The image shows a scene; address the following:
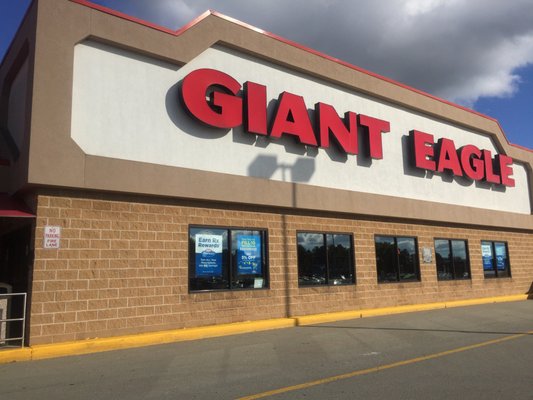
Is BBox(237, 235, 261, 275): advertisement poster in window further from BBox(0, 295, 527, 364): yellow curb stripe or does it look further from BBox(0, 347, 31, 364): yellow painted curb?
BBox(0, 347, 31, 364): yellow painted curb

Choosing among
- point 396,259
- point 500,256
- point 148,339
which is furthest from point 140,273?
point 500,256

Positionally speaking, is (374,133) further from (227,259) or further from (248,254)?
(227,259)

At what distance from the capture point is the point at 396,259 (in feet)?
56.0

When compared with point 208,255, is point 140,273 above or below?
below

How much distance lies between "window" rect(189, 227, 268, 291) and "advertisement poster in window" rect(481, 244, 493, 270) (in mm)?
11942

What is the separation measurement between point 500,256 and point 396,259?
7709 mm

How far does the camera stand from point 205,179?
12320 mm

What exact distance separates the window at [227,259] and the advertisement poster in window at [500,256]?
13.2m

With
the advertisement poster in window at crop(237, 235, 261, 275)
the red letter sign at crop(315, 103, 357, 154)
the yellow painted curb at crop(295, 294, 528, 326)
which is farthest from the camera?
the red letter sign at crop(315, 103, 357, 154)

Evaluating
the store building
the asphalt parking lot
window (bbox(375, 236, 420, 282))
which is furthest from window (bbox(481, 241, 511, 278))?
the asphalt parking lot

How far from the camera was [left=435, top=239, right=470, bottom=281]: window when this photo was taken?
741 inches

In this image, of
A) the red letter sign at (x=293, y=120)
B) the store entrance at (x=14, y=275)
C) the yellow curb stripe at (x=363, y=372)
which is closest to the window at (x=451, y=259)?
the red letter sign at (x=293, y=120)

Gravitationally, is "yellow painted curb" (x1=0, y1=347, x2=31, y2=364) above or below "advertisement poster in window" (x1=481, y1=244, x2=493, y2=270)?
below

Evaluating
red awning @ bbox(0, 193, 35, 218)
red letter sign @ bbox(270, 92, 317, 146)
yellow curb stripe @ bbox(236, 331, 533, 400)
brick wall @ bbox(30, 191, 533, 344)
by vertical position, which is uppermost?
red letter sign @ bbox(270, 92, 317, 146)
